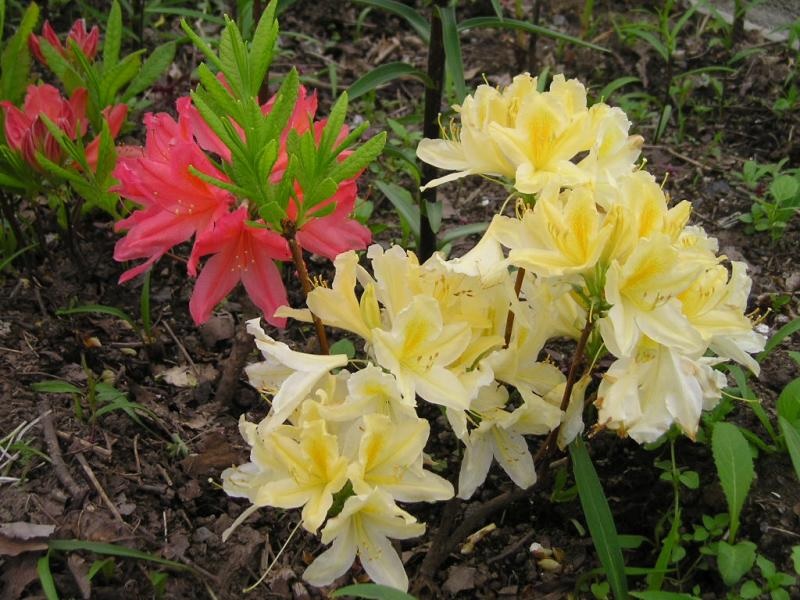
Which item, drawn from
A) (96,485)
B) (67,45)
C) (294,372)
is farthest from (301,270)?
(67,45)

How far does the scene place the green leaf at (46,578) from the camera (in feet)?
5.05

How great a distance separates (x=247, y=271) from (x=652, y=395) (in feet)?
2.45

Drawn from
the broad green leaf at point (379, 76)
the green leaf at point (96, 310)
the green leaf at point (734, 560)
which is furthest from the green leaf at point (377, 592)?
the broad green leaf at point (379, 76)

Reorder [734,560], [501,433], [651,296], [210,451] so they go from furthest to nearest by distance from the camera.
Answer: [210,451]
[734,560]
[501,433]
[651,296]

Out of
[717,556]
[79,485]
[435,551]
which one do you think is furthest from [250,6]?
[717,556]

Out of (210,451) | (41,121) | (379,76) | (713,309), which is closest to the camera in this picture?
(713,309)

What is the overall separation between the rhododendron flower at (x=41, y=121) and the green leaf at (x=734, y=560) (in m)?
1.64

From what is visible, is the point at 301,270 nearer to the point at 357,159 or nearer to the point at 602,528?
the point at 357,159

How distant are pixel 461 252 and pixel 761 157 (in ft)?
3.73

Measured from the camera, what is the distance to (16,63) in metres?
2.29

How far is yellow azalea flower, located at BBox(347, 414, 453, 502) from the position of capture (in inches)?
49.4

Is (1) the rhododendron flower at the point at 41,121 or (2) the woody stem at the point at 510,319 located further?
(1) the rhododendron flower at the point at 41,121

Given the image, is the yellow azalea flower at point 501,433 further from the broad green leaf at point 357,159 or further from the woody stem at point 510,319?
the broad green leaf at point 357,159

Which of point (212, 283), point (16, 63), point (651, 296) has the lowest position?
point (212, 283)
